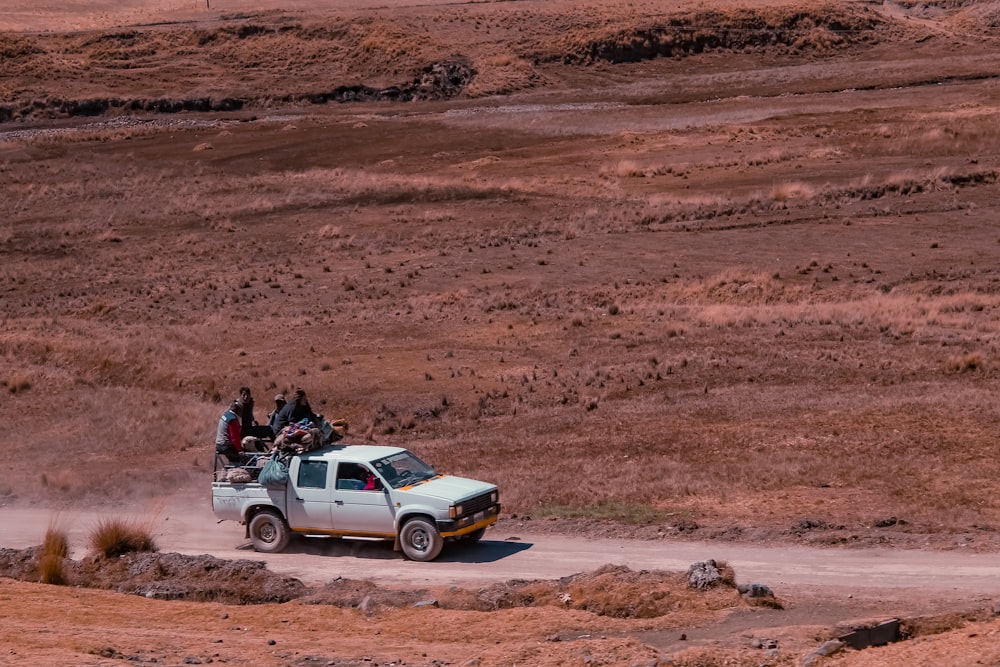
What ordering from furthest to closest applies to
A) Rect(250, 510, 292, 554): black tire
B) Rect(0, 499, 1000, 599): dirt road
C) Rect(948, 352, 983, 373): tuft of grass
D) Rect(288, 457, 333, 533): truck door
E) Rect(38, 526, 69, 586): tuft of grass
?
1. Rect(948, 352, 983, 373): tuft of grass
2. Rect(250, 510, 292, 554): black tire
3. Rect(288, 457, 333, 533): truck door
4. Rect(38, 526, 69, 586): tuft of grass
5. Rect(0, 499, 1000, 599): dirt road

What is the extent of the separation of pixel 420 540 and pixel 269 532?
2.52m

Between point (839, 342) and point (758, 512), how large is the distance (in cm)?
1297

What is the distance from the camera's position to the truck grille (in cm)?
1847

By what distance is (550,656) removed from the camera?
12852 mm

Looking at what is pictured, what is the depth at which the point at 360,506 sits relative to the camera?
19.0 meters

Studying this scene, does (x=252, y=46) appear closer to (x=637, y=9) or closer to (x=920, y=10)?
(x=637, y=9)

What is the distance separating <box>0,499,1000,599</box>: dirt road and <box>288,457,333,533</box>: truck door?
49 centimetres

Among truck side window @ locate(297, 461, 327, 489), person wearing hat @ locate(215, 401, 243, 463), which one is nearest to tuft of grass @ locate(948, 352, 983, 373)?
truck side window @ locate(297, 461, 327, 489)

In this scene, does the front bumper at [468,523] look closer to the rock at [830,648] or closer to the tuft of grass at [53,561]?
the tuft of grass at [53,561]

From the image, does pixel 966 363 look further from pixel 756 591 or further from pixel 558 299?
pixel 756 591

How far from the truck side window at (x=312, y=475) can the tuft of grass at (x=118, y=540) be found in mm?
2370

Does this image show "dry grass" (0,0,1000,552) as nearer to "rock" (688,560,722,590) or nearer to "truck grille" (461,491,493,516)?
"truck grille" (461,491,493,516)

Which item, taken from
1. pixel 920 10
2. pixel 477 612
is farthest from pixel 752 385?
pixel 920 10

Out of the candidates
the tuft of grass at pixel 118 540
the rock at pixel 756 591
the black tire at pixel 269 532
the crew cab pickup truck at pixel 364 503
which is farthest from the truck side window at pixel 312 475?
the rock at pixel 756 591
